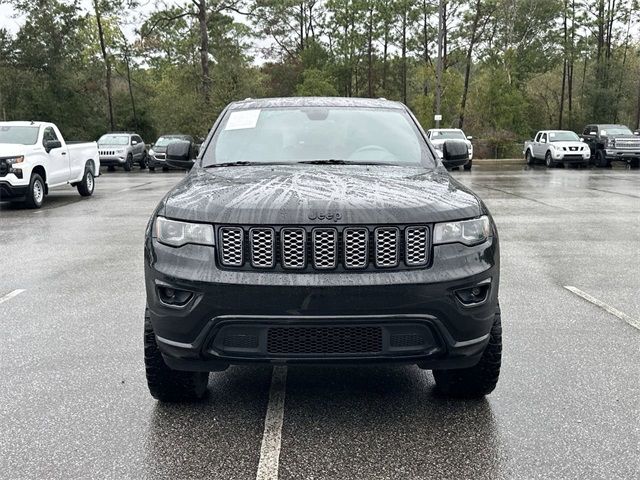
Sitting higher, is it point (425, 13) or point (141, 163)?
point (425, 13)

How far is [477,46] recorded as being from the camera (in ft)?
166

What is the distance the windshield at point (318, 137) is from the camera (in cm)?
450

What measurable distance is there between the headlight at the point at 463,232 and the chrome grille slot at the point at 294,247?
0.63 m

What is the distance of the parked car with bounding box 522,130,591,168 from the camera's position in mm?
28578

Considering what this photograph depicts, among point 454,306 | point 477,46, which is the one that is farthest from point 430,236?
point 477,46

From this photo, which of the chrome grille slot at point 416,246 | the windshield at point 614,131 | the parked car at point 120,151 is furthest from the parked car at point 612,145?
the chrome grille slot at point 416,246

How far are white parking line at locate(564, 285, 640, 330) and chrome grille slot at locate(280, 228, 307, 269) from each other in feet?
11.0

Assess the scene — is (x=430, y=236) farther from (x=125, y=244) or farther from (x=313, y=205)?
(x=125, y=244)

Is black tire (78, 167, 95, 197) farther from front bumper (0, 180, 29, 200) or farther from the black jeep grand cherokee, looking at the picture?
the black jeep grand cherokee

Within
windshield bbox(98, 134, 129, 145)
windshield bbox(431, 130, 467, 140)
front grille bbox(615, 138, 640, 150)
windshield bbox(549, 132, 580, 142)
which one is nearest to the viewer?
front grille bbox(615, 138, 640, 150)

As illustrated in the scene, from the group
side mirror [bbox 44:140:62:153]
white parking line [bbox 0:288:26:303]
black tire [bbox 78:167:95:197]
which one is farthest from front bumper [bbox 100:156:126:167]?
white parking line [bbox 0:288:26:303]

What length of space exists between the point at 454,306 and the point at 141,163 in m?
30.9

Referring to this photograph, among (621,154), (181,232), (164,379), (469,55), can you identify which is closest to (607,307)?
(164,379)

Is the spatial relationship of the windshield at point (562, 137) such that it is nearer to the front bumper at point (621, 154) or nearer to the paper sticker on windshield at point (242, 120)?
the front bumper at point (621, 154)
